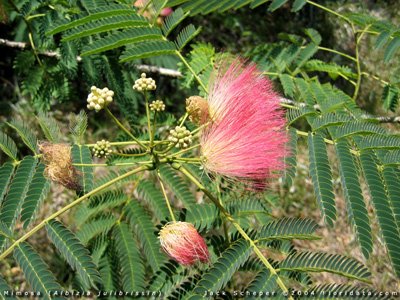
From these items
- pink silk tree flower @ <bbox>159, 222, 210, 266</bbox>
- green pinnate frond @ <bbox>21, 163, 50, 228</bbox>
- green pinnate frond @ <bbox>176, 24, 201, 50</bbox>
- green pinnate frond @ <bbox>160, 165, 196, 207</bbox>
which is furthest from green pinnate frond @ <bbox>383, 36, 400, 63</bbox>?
green pinnate frond @ <bbox>21, 163, 50, 228</bbox>

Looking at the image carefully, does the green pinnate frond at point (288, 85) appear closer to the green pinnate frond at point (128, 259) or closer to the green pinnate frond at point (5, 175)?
the green pinnate frond at point (128, 259)

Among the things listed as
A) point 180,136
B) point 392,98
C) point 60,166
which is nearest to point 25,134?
point 60,166

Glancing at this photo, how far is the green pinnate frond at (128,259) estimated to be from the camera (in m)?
2.24

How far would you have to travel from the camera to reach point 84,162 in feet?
6.05

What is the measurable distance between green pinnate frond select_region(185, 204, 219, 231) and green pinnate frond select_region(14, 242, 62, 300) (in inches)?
27.9

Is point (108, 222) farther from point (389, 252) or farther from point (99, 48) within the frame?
point (389, 252)

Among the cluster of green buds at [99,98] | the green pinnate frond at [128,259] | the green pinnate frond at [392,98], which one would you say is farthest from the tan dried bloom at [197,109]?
the green pinnate frond at [392,98]

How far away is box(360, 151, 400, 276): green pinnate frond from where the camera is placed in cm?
152

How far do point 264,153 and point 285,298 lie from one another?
0.50 meters

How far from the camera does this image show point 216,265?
1.60 metres

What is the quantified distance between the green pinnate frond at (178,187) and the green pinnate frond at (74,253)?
0.81 m

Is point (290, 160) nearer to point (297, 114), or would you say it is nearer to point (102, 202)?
point (297, 114)

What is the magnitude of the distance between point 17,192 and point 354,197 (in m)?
1.21

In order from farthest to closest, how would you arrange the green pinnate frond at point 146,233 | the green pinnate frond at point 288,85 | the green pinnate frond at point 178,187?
the green pinnate frond at point 288,85 → the green pinnate frond at point 178,187 → the green pinnate frond at point 146,233
